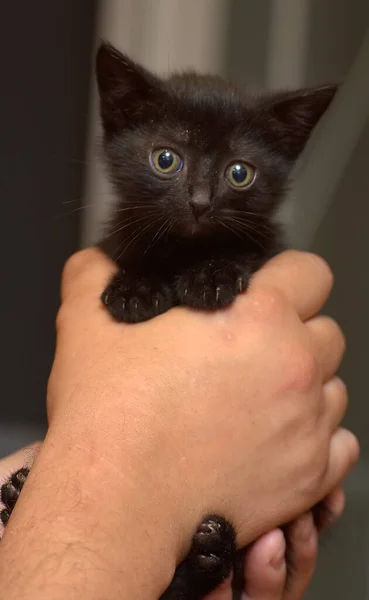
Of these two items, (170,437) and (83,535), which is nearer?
(83,535)

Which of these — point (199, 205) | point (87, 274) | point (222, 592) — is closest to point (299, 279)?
point (199, 205)

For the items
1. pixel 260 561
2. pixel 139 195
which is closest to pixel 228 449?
pixel 260 561

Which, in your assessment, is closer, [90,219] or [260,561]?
[260,561]

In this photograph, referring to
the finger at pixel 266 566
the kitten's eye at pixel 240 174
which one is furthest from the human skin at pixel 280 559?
the kitten's eye at pixel 240 174

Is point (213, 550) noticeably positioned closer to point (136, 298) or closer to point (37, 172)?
point (136, 298)

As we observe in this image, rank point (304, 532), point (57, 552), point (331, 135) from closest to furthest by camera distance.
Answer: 1. point (57, 552)
2. point (304, 532)
3. point (331, 135)

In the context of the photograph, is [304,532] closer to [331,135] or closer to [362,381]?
[362,381]

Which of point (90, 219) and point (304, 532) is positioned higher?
point (90, 219)

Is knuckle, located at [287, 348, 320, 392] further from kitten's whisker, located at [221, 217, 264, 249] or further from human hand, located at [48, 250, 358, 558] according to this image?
kitten's whisker, located at [221, 217, 264, 249]
